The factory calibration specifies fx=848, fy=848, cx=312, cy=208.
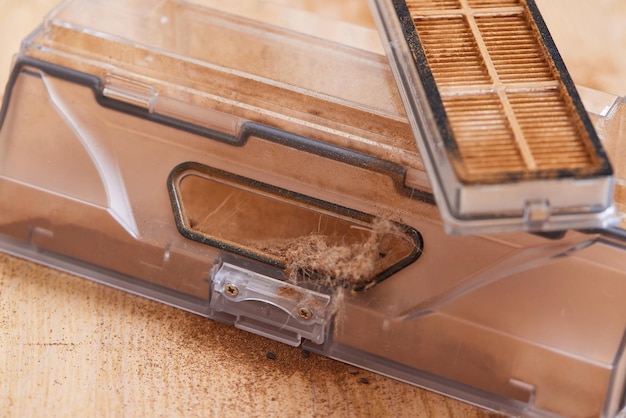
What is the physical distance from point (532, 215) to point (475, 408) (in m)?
0.27

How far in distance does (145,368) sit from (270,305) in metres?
0.15

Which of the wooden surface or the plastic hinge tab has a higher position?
the plastic hinge tab

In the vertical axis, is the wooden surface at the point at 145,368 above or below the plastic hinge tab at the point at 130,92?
below

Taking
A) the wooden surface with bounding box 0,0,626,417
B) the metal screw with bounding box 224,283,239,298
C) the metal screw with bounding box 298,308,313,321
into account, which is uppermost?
the metal screw with bounding box 224,283,239,298

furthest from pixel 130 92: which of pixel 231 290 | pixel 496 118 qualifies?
pixel 496 118

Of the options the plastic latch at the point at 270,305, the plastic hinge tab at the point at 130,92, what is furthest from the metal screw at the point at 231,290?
the plastic hinge tab at the point at 130,92

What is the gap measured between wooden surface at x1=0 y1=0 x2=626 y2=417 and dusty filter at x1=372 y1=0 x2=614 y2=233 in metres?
0.26

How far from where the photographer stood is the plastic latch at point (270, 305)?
0.92 m

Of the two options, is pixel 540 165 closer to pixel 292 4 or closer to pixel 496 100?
pixel 496 100

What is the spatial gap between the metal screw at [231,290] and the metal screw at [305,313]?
74mm

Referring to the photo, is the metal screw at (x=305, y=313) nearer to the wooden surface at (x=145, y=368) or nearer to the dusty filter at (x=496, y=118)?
the wooden surface at (x=145, y=368)

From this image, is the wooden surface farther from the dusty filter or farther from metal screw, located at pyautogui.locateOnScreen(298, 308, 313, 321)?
the dusty filter

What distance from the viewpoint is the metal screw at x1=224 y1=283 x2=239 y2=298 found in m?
0.93

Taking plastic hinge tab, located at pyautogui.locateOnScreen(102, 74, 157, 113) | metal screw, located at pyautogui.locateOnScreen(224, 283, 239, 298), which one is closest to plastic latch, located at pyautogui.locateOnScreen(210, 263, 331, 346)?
metal screw, located at pyautogui.locateOnScreen(224, 283, 239, 298)
